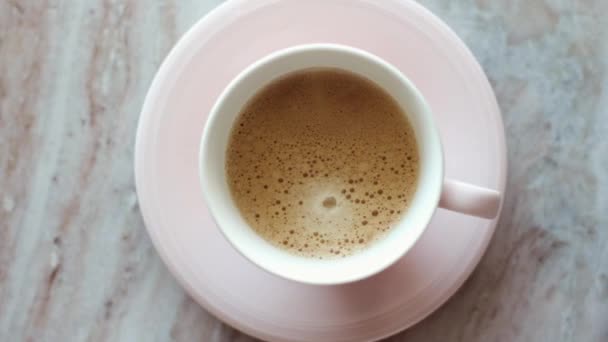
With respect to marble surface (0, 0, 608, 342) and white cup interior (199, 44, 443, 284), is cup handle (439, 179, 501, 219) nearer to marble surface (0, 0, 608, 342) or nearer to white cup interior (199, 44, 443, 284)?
white cup interior (199, 44, 443, 284)

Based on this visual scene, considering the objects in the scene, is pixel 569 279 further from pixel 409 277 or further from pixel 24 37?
pixel 24 37

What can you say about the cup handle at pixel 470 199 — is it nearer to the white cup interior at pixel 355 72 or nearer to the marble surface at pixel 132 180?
A: the white cup interior at pixel 355 72

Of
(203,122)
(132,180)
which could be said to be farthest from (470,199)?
(132,180)

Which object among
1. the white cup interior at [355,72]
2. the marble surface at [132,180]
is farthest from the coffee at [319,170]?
the marble surface at [132,180]

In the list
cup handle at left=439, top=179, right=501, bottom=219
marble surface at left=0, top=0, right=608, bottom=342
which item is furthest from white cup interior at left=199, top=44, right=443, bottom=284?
marble surface at left=0, top=0, right=608, bottom=342

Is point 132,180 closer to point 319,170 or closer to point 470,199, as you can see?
point 319,170
